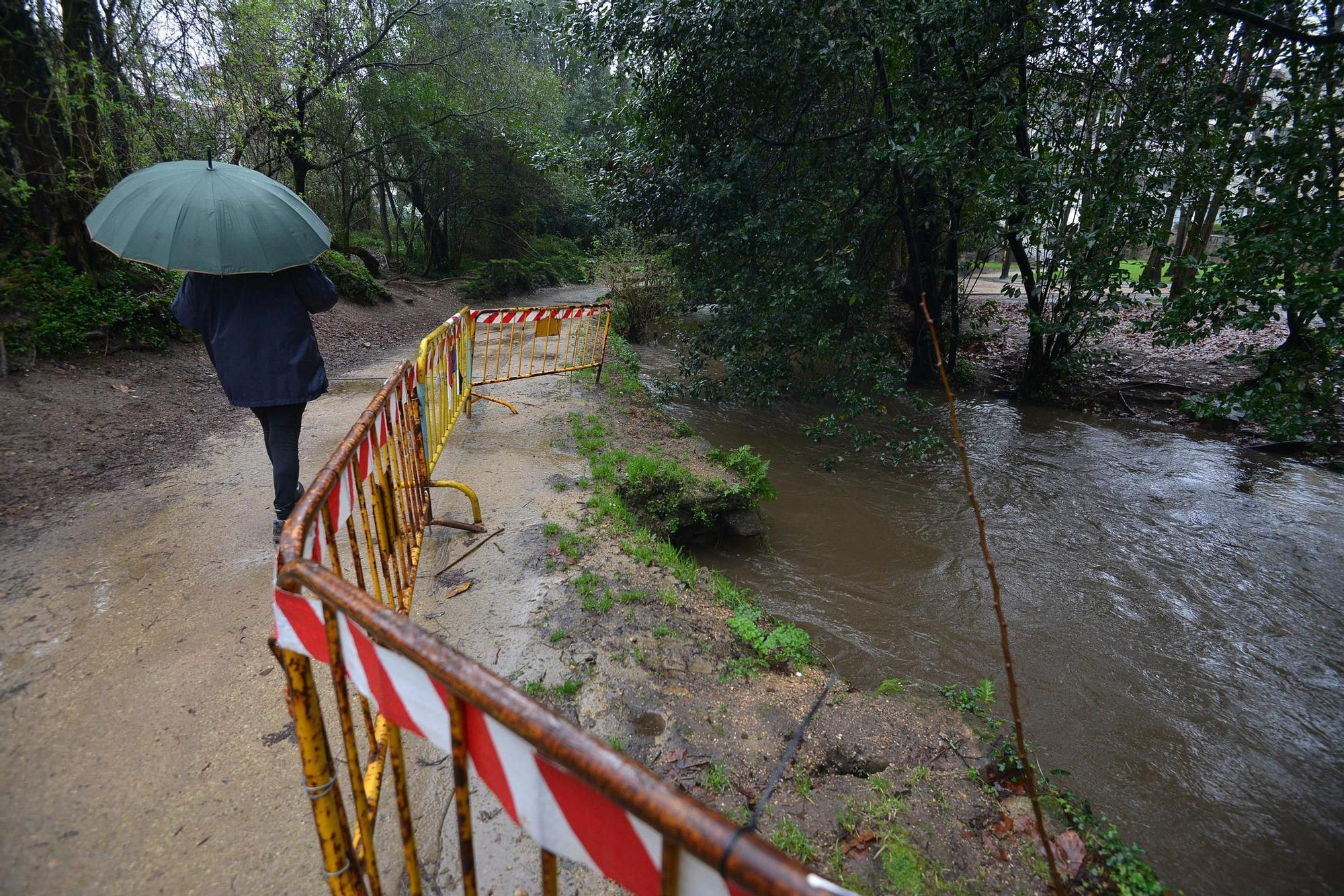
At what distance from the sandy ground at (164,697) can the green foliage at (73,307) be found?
3707 mm

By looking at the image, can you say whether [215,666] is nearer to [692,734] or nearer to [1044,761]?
[692,734]

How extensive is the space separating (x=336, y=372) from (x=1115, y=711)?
10.0m

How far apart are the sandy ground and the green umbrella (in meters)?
1.82

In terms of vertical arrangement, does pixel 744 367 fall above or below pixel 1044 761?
above

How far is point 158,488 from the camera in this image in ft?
15.8

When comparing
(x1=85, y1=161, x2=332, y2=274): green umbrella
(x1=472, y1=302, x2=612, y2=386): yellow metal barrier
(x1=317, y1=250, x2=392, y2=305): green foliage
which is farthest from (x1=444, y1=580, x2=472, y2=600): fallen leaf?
(x1=317, y1=250, x2=392, y2=305): green foliage

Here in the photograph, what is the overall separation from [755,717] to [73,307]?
29.7 feet

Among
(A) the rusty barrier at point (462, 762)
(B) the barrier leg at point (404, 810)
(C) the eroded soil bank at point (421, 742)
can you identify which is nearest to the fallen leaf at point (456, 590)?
(C) the eroded soil bank at point (421, 742)

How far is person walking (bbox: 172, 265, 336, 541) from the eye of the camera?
3.47m

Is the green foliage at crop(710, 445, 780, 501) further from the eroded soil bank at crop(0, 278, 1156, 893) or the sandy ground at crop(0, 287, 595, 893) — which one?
the sandy ground at crop(0, 287, 595, 893)

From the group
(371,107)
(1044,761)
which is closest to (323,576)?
(1044,761)

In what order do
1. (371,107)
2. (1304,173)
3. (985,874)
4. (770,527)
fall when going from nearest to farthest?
(985,874) < (1304,173) < (770,527) < (371,107)

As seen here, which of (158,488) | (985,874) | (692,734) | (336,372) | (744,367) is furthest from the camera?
(336,372)

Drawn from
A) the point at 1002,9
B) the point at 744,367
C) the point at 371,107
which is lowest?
the point at 744,367
